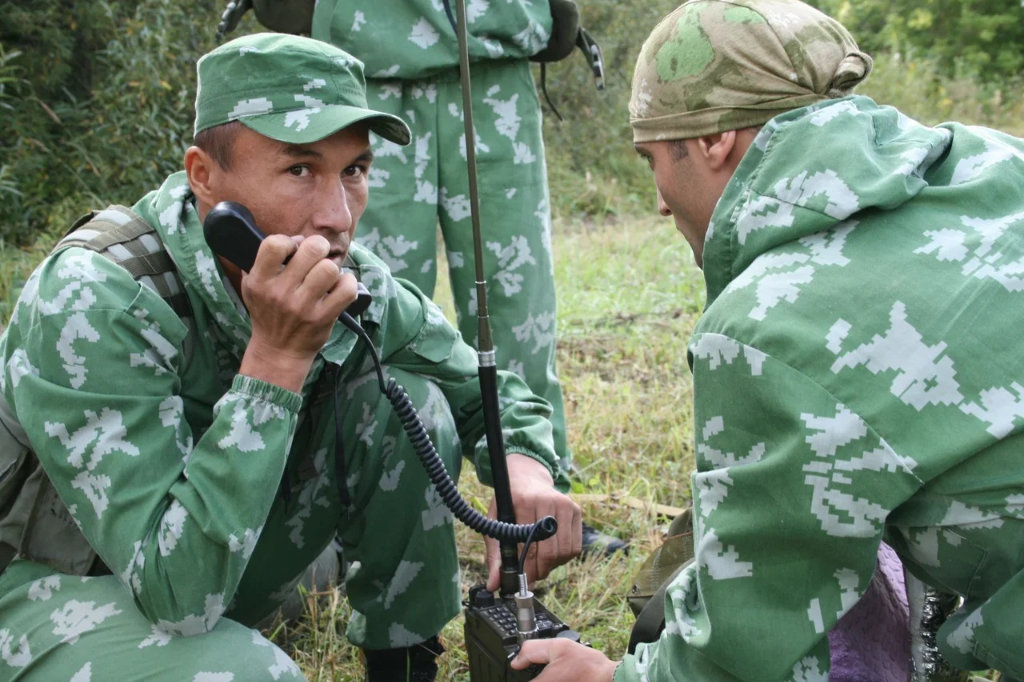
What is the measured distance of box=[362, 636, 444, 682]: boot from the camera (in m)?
2.77

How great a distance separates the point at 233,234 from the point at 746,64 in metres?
1.02

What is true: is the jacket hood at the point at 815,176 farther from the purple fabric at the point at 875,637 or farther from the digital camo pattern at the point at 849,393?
the purple fabric at the point at 875,637

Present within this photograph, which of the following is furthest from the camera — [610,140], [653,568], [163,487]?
[610,140]

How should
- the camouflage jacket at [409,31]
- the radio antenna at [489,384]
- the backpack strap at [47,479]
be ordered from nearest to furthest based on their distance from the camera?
the backpack strap at [47,479] < the radio antenna at [489,384] < the camouflage jacket at [409,31]

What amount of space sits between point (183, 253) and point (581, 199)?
7965 mm

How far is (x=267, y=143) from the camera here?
226 centimetres

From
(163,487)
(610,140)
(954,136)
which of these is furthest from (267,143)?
(610,140)

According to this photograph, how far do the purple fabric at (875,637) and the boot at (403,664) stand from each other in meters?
1.05

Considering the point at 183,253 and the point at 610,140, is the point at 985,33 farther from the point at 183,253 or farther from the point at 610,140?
the point at 183,253

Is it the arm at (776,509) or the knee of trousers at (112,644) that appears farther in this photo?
the knee of trousers at (112,644)

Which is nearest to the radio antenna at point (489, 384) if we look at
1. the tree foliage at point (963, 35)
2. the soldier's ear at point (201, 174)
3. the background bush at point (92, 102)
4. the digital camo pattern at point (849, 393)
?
the soldier's ear at point (201, 174)

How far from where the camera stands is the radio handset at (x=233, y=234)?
2107mm

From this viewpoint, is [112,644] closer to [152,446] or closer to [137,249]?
[152,446]

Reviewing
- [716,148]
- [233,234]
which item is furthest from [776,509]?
[233,234]
